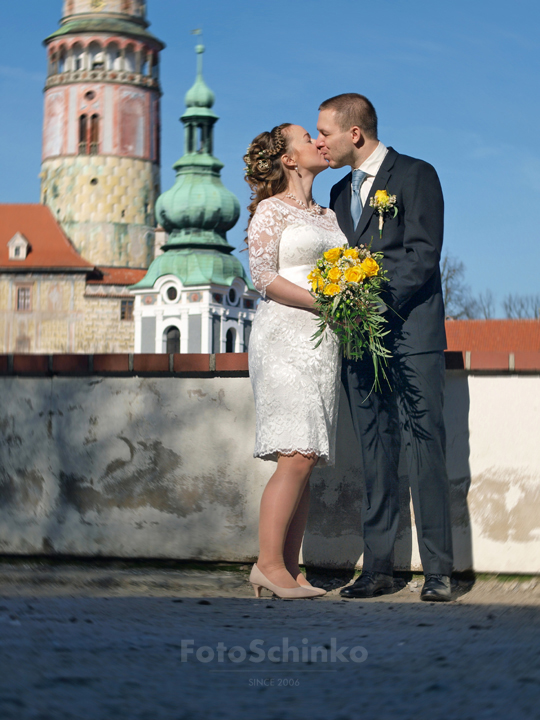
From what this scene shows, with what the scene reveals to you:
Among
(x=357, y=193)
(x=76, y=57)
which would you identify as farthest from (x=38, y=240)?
(x=357, y=193)

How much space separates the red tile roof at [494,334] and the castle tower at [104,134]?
88.9 feet

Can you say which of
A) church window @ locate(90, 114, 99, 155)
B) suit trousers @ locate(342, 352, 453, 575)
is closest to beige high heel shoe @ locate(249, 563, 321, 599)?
suit trousers @ locate(342, 352, 453, 575)

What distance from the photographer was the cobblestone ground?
254cm

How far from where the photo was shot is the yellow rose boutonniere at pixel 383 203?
432 cm

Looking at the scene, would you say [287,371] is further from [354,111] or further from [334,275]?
[354,111]

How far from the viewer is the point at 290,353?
4363 millimetres

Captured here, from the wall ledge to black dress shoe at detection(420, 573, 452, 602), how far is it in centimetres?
108

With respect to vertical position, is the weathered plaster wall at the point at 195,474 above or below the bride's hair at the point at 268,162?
below

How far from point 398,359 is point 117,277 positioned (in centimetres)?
5930

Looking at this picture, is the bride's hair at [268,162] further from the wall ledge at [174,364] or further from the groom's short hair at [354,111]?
the wall ledge at [174,364]

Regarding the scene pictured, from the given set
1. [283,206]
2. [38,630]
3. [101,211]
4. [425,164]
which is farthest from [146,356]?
[101,211]

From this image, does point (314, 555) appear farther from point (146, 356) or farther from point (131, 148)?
point (131, 148)

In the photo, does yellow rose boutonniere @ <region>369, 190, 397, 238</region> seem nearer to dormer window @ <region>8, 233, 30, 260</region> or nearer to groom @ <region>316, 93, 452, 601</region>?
groom @ <region>316, 93, 452, 601</region>

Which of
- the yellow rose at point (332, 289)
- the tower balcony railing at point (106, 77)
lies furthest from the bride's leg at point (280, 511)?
the tower balcony railing at point (106, 77)
